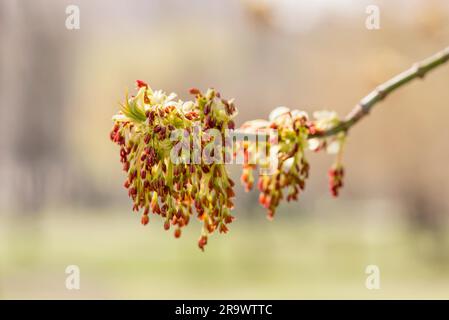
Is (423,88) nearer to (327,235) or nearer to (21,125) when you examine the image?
Result: (327,235)

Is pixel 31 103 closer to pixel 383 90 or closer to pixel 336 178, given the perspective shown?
pixel 336 178

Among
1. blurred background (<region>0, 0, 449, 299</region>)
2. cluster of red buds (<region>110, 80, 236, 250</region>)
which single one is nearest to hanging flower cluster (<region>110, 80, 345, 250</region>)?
cluster of red buds (<region>110, 80, 236, 250</region>)

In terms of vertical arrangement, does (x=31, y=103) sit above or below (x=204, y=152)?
above

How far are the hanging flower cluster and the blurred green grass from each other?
43.4 ft

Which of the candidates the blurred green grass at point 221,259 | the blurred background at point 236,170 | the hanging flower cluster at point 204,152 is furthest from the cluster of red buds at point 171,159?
the blurred background at point 236,170

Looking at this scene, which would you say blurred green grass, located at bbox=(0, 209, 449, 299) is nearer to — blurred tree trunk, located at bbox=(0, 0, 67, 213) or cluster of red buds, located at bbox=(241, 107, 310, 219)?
blurred tree trunk, located at bbox=(0, 0, 67, 213)

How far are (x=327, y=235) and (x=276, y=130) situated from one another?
25.3 metres

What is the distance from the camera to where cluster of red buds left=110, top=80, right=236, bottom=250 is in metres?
1.45

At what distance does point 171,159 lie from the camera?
4.84 feet

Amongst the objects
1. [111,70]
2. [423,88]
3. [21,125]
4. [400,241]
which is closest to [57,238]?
[21,125]

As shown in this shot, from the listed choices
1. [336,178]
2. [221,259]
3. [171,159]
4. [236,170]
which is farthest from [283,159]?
[221,259]

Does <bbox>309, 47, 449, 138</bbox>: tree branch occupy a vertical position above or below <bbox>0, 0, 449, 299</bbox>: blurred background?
below

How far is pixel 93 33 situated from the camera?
85.3 ft

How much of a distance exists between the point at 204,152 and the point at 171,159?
7 centimetres
